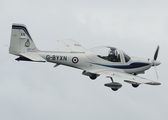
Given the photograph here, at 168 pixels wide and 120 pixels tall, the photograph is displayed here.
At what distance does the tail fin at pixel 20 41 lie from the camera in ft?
113

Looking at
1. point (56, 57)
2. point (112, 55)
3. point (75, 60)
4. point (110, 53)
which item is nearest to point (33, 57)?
point (56, 57)

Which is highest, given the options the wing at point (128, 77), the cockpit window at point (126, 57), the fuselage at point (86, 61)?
the cockpit window at point (126, 57)

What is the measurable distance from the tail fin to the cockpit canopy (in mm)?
4155

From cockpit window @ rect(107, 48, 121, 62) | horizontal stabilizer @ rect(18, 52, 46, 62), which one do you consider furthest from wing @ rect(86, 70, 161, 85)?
horizontal stabilizer @ rect(18, 52, 46, 62)

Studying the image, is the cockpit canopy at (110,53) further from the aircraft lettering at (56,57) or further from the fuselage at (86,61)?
the aircraft lettering at (56,57)

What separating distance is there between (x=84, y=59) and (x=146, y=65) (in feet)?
14.4

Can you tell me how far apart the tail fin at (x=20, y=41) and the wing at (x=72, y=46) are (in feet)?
14.4

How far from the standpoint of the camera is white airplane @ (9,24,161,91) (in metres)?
34.5

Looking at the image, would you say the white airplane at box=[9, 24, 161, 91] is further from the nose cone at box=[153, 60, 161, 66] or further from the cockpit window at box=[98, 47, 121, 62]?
the nose cone at box=[153, 60, 161, 66]

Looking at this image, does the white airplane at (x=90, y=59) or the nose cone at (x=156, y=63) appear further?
the nose cone at (x=156, y=63)

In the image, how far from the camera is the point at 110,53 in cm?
3566

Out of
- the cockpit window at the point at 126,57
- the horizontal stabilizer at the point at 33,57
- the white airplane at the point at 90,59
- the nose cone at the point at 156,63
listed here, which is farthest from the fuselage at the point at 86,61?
the nose cone at the point at 156,63

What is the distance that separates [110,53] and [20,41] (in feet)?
19.5

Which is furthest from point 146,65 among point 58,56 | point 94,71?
point 58,56
